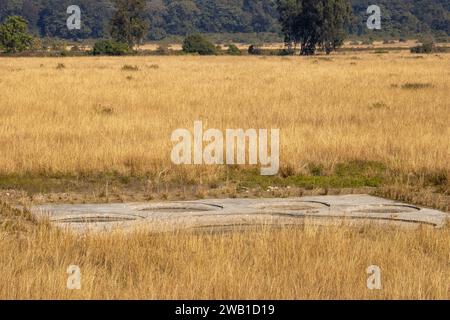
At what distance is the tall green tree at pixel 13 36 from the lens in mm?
96062

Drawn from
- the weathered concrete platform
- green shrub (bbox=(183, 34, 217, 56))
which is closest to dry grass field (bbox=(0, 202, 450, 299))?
the weathered concrete platform

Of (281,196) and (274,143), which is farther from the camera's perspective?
(274,143)

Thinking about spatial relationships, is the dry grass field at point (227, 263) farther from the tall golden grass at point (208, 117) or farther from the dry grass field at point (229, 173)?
the tall golden grass at point (208, 117)

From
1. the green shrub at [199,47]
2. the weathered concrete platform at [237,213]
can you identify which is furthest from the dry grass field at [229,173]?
the green shrub at [199,47]

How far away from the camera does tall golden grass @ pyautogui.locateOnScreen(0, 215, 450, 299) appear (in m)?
8.13

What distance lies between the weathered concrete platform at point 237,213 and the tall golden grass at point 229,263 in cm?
71

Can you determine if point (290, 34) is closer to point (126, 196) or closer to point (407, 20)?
point (407, 20)

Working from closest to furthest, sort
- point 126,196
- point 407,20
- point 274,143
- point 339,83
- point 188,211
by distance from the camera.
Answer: point 188,211 → point 126,196 → point 274,143 → point 339,83 → point 407,20

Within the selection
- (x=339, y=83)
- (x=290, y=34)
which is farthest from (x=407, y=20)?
(x=339, y=83)

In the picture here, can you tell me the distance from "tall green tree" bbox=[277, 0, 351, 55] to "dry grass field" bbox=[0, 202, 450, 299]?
97347mm

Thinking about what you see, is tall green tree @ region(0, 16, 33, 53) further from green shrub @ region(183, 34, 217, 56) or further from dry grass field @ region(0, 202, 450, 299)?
dry grass field @ region(0, 202, 450, 299)

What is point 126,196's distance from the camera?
1466cm
